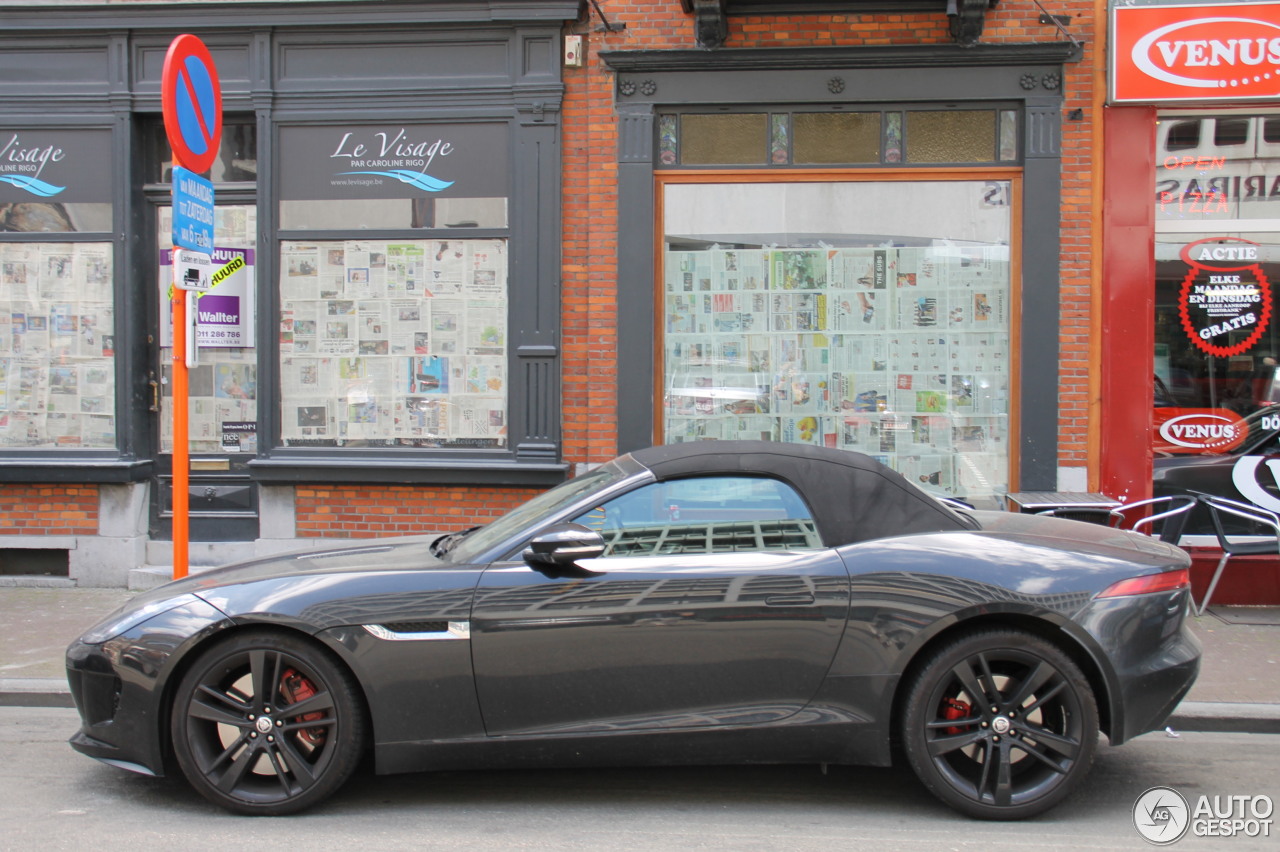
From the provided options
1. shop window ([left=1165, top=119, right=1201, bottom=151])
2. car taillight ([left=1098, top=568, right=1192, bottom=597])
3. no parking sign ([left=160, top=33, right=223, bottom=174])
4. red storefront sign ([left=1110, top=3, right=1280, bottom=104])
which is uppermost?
red storefront sign ([left=1110, top=3, right=1280, bottom=104])

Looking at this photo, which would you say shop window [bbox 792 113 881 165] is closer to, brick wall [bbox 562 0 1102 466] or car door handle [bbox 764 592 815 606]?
brick wall [bbox 562 0 1102 466]

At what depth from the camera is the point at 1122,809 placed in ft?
14.1

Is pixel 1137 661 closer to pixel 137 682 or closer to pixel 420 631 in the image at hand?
pixel 420 631

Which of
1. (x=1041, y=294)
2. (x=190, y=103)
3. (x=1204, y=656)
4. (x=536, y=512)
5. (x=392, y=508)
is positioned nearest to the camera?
(x=536, y=512)

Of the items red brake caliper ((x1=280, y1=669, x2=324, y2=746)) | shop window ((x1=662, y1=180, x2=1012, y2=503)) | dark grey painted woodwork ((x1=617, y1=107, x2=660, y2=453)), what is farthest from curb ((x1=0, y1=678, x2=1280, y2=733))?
dark grey painted woodwork ((x1=617, y1=107, x2=660, y2=453))

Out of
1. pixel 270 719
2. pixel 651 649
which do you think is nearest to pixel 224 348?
pixel 270 719

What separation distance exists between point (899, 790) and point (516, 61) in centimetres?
612

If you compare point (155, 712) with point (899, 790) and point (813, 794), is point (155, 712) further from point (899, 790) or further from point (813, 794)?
point (899, 790)

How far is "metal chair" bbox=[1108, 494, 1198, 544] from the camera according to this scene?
7.53m

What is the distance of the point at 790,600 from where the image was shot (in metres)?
4.07

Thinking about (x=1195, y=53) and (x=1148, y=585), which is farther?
(x=1195, y=53)

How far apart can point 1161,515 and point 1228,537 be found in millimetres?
735

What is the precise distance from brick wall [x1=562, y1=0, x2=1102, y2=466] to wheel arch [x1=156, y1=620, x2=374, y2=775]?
429cm

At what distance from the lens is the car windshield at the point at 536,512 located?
4332mm
